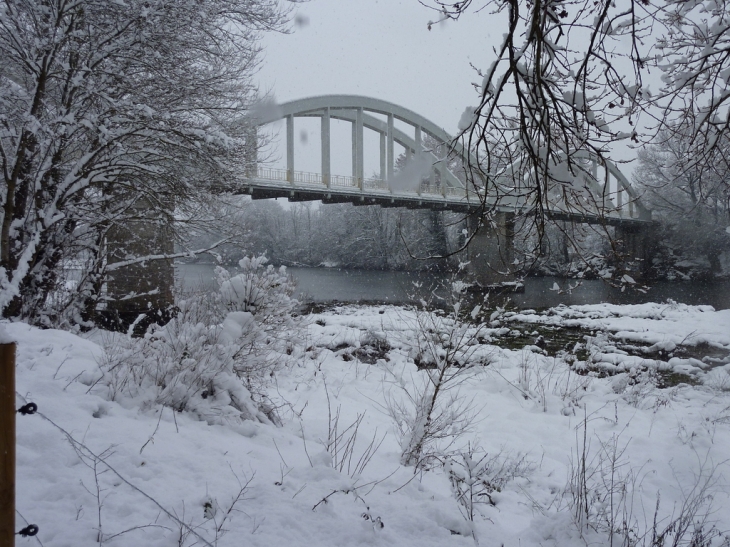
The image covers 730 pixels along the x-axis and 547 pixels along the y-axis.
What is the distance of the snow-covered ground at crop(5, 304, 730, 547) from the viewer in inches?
75.3

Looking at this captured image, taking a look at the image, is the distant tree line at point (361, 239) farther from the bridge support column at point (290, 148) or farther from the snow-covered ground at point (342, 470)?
the snow-covered ground at point (342, 470)

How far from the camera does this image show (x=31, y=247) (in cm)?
509

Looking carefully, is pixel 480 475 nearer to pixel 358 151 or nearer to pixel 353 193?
pixel 353 193

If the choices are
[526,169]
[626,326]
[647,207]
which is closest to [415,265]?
[647,207]

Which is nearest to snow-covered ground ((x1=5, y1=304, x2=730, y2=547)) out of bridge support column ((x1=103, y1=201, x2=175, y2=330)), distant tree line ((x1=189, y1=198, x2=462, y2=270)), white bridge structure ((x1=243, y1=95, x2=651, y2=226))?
bridge support column ((x1=103, y1=201, x2=175, y2=330))

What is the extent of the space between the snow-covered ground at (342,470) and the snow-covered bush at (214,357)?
0.12 metres

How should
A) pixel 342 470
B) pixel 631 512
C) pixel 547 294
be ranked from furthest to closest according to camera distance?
pixel 547 294, pixel 342 470, pixel 631 512

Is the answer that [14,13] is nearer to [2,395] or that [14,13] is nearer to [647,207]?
[2,395]

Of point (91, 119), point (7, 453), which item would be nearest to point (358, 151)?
point (91, 119)

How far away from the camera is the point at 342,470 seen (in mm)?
2834

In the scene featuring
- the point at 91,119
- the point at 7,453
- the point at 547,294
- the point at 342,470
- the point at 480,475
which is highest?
the point at 91,119

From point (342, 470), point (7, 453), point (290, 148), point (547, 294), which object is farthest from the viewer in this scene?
point (290, 148)

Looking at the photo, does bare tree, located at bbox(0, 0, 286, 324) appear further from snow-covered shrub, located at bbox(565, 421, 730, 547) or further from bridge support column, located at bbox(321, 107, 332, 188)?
bridge support column, located at bbox(321, 107, 332, 188)

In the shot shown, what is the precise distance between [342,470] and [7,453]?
6.42ft
